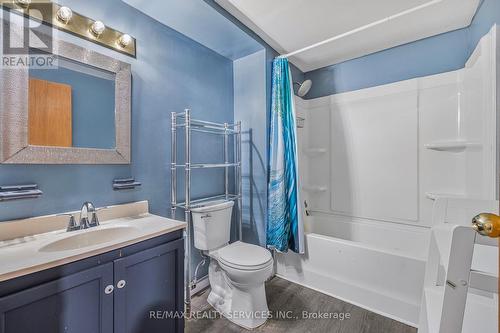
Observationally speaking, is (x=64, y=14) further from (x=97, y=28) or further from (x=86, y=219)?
(x=86, y=219)

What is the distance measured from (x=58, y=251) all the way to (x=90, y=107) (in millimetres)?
850

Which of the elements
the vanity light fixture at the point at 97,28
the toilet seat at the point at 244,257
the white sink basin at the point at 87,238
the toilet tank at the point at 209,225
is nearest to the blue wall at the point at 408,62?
the toilet tank at the point at 209,225

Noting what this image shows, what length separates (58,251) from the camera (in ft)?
3.22

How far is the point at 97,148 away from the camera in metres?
1.39

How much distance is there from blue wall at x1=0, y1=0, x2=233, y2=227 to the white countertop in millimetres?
162

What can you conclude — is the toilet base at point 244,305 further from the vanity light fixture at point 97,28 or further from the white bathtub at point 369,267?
the vanity light fixture at point 97,28

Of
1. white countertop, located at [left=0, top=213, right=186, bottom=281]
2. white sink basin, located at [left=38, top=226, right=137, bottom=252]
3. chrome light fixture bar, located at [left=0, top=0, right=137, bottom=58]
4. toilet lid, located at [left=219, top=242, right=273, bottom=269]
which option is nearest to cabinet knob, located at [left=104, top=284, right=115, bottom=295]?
white countertop, located at [left=0, top=213, right=186, bottom=281]

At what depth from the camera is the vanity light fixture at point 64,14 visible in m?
1.22

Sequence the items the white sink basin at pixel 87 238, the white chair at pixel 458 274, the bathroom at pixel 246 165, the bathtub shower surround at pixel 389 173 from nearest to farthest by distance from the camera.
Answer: the white chair at pixel 458 274
the bathroom at pixel 246 165
the white sink basin at pixel 87 238
the bathtub shower surround at pixel 389 173

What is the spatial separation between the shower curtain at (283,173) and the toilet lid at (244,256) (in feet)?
1.27

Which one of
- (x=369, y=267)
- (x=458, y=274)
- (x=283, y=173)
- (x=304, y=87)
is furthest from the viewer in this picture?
(x=304, y=87)

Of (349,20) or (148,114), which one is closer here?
(148,114)

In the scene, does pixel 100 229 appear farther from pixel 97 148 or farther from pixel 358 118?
pixel 358 118

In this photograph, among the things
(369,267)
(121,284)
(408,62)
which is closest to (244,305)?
(121,284)
